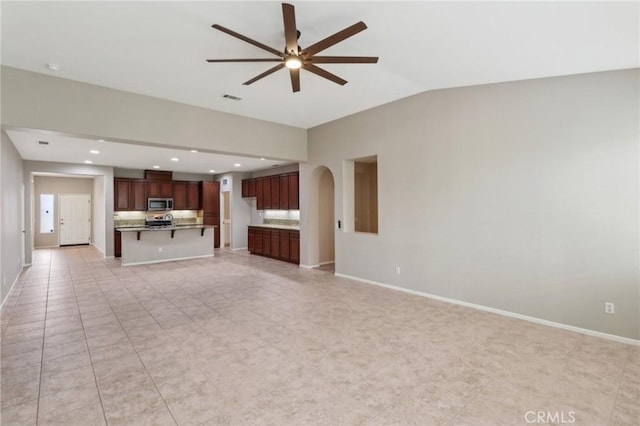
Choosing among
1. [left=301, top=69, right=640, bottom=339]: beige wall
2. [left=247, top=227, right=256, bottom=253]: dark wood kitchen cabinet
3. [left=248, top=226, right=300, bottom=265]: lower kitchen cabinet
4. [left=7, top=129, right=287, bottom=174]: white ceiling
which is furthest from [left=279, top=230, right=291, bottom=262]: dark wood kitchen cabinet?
[left=301, top=69, right=640, bottom=339]: beige wall

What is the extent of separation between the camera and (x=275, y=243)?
859 centimetres

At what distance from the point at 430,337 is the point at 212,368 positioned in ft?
7.39

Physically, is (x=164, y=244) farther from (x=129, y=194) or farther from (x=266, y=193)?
(x=266, y=193)

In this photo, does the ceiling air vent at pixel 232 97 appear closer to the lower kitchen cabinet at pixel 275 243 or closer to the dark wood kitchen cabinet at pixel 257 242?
the lower kitchen cabinet at pixel 275 243

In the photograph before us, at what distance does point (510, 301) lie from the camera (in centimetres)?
396

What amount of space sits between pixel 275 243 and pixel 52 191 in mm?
9300

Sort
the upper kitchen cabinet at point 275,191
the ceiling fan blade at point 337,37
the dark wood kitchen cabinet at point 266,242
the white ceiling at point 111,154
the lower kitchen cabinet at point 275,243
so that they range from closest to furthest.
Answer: the ceiling fan blade at point 337,37
the white ceiling at point 111,154
the lower kitchen cabinet at point 275,243
the upper kitchen cabinet at point 275,191
the dark wood kitchen cabinet at point 266,242

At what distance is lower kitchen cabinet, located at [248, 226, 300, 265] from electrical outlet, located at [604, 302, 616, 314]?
18.8 feet

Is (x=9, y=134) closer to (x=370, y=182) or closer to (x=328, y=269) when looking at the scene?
(x=328, y=269)

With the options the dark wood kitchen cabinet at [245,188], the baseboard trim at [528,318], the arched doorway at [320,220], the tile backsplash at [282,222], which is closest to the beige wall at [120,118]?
the arched doorway at [320,220]

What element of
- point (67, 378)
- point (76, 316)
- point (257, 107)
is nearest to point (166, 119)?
→ point (257, 107)

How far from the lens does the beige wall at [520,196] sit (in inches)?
128

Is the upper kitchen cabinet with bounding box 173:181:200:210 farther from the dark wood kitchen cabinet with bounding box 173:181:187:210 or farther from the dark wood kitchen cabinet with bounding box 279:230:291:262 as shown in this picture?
the dark wood kitchen cabinet with bounding box 279:230:291:262

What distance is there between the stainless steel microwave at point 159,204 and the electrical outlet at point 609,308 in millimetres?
10977
